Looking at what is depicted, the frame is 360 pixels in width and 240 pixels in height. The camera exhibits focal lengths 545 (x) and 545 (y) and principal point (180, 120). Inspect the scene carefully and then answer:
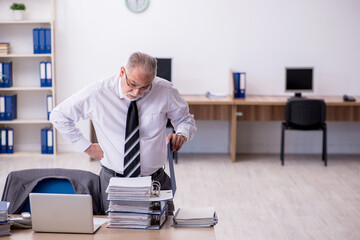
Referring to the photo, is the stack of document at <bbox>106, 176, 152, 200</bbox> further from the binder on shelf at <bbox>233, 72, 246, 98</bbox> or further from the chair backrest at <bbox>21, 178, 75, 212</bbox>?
the binder on shelf at <bbox>233, 72, 246, 98</bbox>

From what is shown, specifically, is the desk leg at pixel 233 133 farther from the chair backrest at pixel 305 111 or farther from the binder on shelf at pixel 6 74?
the binder on shelf at pixel 6 74

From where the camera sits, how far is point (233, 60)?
22.0ft

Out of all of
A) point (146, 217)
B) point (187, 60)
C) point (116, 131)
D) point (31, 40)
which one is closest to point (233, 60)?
point (187, 60)

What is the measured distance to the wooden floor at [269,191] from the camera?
4.34 meters

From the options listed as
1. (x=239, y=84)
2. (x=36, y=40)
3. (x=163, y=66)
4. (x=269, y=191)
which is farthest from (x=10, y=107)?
(x=269, y=191)

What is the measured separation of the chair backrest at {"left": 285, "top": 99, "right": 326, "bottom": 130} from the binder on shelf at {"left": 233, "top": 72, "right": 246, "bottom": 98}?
63 cm

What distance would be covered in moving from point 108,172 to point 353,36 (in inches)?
186

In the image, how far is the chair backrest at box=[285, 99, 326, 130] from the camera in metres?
6.06

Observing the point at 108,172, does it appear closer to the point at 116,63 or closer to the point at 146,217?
the point at 146,217

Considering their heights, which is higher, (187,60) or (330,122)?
(187,60)

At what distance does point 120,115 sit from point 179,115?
1.15 feet

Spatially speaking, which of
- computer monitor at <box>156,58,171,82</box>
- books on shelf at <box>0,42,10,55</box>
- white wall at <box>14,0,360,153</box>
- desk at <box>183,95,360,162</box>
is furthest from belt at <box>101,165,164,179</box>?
books on shelf at <box>0,42,10,55</box>

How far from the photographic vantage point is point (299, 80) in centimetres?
661

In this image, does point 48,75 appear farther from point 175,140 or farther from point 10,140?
point 175,140
